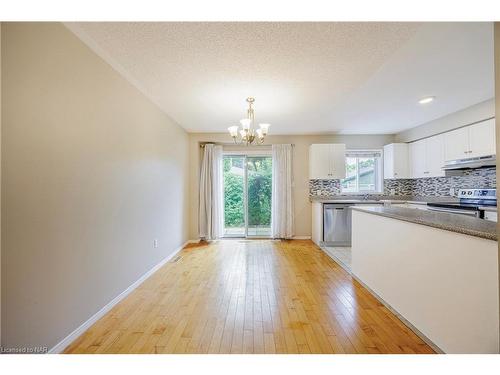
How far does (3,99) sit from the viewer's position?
118cm

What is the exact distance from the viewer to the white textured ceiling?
1663mm

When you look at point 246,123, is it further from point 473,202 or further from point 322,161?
point 473,202

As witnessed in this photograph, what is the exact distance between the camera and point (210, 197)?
4820mm

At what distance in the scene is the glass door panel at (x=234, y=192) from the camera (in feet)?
16.7

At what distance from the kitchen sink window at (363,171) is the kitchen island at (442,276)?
3.07 metres

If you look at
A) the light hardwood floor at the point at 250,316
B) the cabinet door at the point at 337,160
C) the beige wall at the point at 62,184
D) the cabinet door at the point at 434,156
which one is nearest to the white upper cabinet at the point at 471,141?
the cabinet door at the point at 434,156

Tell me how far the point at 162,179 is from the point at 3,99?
2201 mm

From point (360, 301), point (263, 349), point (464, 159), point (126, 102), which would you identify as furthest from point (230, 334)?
point (464, 159)

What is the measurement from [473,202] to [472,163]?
0.59 meters

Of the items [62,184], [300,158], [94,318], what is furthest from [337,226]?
[62,184]

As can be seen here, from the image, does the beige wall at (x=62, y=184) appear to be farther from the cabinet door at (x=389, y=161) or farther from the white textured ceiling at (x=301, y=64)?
the cabinet door at (x=389, y=161)

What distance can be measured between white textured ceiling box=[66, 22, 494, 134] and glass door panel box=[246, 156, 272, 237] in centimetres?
168

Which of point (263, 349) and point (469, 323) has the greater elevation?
point (469, 323)
